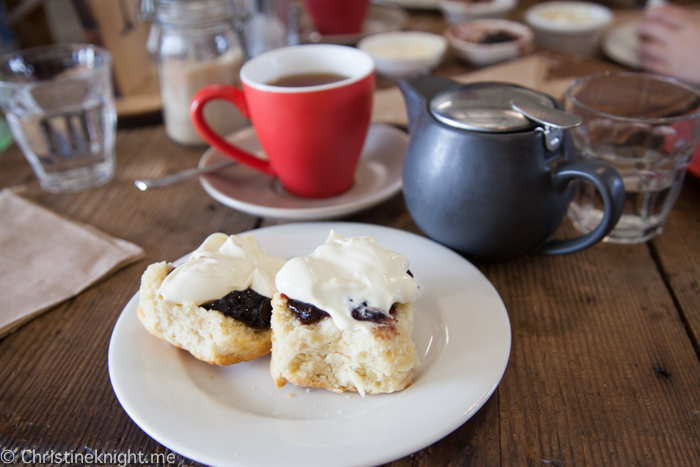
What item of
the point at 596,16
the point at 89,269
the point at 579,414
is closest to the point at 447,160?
the point at 579,414

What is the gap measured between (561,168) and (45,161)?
3.38ft

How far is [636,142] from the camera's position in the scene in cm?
91

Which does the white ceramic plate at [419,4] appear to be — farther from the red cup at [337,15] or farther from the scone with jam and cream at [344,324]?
the scone with jam and cream at [344,324]

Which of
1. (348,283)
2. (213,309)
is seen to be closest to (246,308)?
(213,309)

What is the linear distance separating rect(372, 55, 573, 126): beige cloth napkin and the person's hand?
301 millimetres

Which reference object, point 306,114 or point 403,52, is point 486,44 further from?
point 306,114

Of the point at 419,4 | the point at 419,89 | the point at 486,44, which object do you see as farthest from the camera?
the point at 419,4

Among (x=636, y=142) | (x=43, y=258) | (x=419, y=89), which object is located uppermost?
(x=419, y=89)

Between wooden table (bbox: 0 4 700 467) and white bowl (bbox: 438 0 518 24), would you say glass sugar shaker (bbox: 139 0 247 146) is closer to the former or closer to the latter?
wooden table (bbox: 0 4 700 467)

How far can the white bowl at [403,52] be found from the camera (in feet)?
→ 4.83

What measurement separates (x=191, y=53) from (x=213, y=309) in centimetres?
77

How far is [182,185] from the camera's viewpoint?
1111 mm

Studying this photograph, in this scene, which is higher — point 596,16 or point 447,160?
point 447,160

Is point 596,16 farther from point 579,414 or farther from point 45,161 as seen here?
point 45,161
